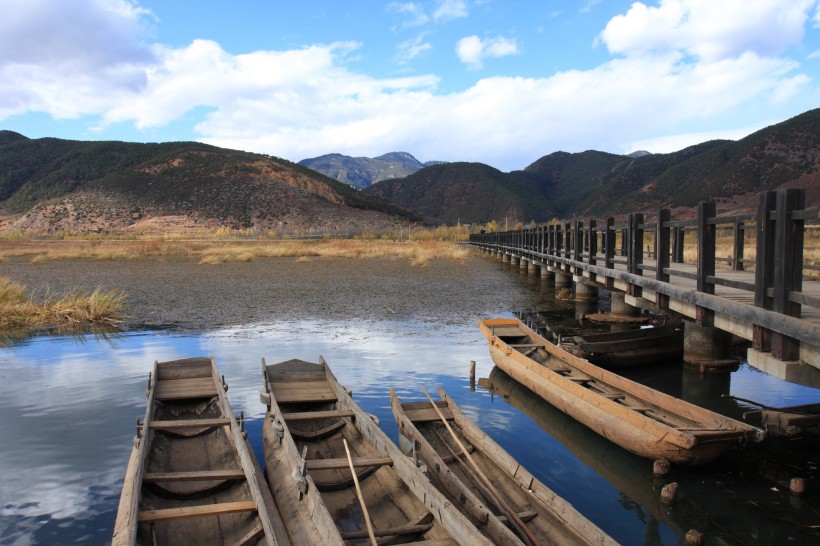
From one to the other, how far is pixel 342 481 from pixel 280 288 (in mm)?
19764

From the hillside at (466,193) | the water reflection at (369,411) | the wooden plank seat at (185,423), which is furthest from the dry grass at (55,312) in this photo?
the hillside at (466,193)

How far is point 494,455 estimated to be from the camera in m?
6.55

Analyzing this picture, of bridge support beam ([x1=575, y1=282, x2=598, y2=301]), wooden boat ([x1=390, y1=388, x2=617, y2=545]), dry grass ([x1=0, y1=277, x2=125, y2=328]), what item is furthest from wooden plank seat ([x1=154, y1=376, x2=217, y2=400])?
bridge support beam ([x1=575, y1=282, x2=598, y2=301])

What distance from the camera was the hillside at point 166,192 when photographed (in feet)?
257

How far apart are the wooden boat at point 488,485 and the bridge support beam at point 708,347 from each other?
6.64 metres

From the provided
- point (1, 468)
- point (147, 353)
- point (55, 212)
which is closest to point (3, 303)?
point (147, 353)

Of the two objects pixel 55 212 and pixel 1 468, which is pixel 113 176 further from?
pixel 1 468

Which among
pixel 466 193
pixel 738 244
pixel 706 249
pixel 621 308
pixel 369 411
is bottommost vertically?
pixel 369 411

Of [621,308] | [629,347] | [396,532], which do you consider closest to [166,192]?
[621,308]

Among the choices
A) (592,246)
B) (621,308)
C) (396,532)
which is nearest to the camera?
(396,532)

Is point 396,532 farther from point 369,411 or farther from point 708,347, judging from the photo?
point 708,347

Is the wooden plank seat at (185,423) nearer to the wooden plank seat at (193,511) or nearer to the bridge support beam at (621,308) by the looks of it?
the wooden plank seat at (193,511)

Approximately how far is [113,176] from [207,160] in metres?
13.9

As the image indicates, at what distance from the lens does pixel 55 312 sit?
17.9m
